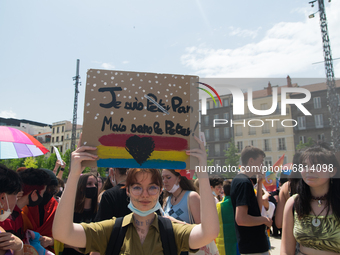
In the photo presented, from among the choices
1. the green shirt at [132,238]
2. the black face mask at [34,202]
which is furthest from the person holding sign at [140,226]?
the black face mask at [34,202]

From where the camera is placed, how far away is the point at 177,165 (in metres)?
1.86

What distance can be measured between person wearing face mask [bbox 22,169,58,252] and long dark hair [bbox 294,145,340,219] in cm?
263

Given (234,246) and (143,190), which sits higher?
(143,190)

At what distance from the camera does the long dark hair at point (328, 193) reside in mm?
2062

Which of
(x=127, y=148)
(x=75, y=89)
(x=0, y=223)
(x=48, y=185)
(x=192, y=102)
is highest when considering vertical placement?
(x=75, y=89)

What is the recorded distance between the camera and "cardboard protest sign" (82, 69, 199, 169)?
1.84m

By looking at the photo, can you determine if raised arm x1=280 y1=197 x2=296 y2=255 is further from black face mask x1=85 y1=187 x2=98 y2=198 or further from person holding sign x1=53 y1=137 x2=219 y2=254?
black face mask x1=85 y1=187 x2=98 y2=198

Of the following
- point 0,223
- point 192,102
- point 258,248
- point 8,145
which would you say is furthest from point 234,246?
point 8,145

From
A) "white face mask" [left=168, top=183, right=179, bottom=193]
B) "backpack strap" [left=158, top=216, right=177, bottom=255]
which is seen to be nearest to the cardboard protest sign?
"backpack strap" [left=158, top=216, right=177, bottom=255]

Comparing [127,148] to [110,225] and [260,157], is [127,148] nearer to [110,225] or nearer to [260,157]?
[110,225]

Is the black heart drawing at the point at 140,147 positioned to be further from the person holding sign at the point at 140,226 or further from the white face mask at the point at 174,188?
the white face mask at the point at 174,188

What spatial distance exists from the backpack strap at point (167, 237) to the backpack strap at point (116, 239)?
27cm

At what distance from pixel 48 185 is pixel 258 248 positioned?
104 inches

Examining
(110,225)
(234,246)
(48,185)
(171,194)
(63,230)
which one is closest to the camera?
(63,230)
